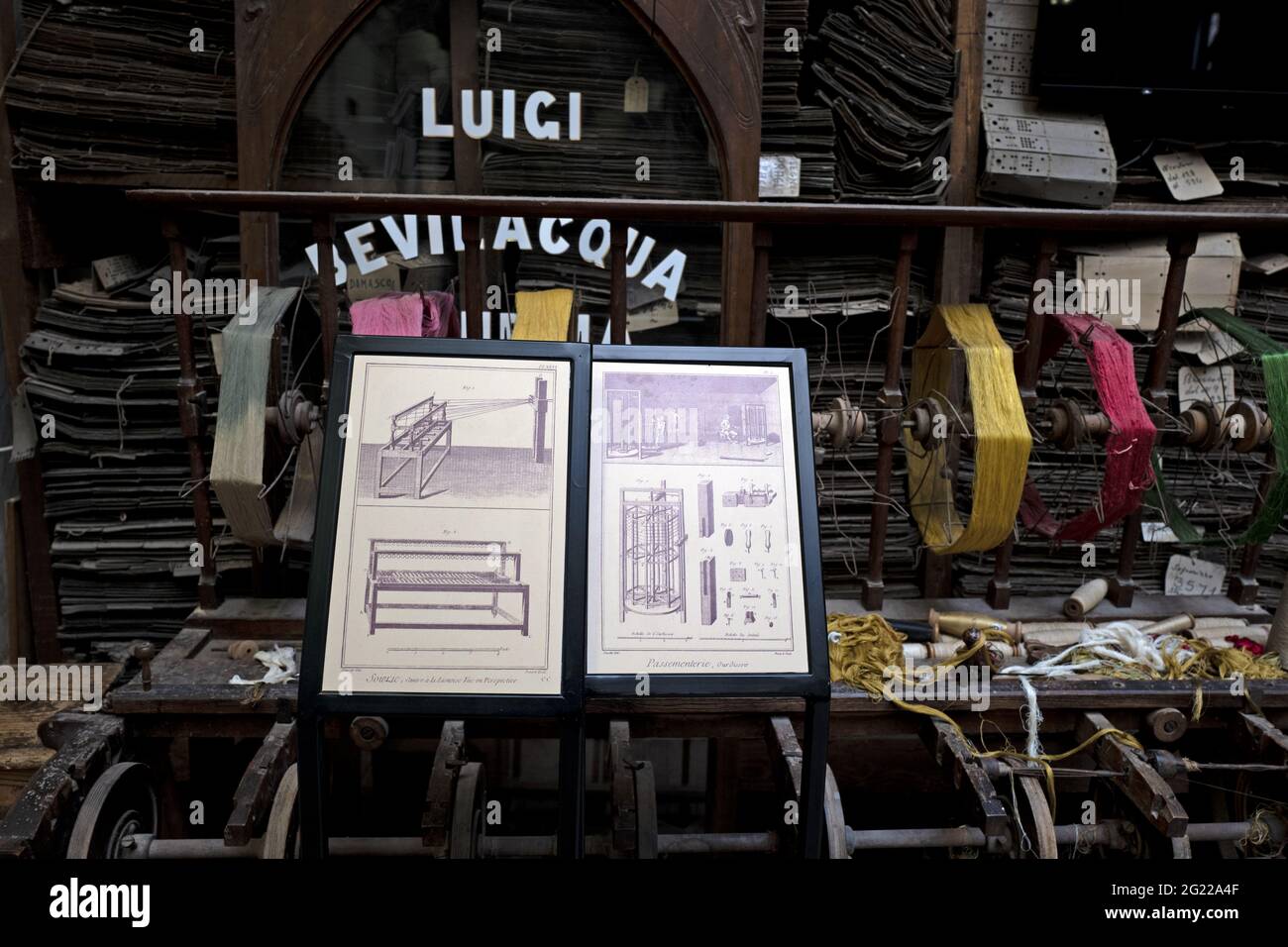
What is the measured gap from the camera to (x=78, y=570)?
292 cm

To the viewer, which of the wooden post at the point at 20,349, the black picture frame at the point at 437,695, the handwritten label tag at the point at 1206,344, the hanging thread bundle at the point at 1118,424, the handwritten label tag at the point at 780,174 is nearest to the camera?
the black picture frame at the point at 437,695

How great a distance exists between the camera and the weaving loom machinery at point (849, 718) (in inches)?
68.1

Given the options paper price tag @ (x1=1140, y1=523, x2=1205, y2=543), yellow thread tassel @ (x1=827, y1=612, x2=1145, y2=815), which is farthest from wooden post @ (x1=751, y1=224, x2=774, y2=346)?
paper price tag @ (x1=1140, y1=523, x2=1205, y2=543)

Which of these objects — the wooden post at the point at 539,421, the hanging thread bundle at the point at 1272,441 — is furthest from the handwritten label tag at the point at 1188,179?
the wooden post at the point at 539,421

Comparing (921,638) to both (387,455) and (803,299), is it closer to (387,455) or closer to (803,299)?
(803,299)

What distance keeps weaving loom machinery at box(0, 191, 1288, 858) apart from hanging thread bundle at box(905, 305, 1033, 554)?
44mm

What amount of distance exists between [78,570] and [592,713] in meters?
2.02

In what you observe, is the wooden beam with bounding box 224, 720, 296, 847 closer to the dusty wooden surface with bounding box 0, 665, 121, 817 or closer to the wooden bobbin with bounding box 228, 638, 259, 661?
the wooden bobbin with bounding box 228, 638, 259, 661

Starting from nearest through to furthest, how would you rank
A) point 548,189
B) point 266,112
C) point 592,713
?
point 592,713 → point 266,112 → point 548,189

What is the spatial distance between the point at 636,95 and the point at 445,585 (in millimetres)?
1808

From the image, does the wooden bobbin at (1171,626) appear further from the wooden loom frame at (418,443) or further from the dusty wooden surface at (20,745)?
the dusty wooden surface at (20,745)

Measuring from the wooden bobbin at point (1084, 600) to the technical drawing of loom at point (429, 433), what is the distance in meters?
1.46

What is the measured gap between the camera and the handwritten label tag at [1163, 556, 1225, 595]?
3135 millimetres
